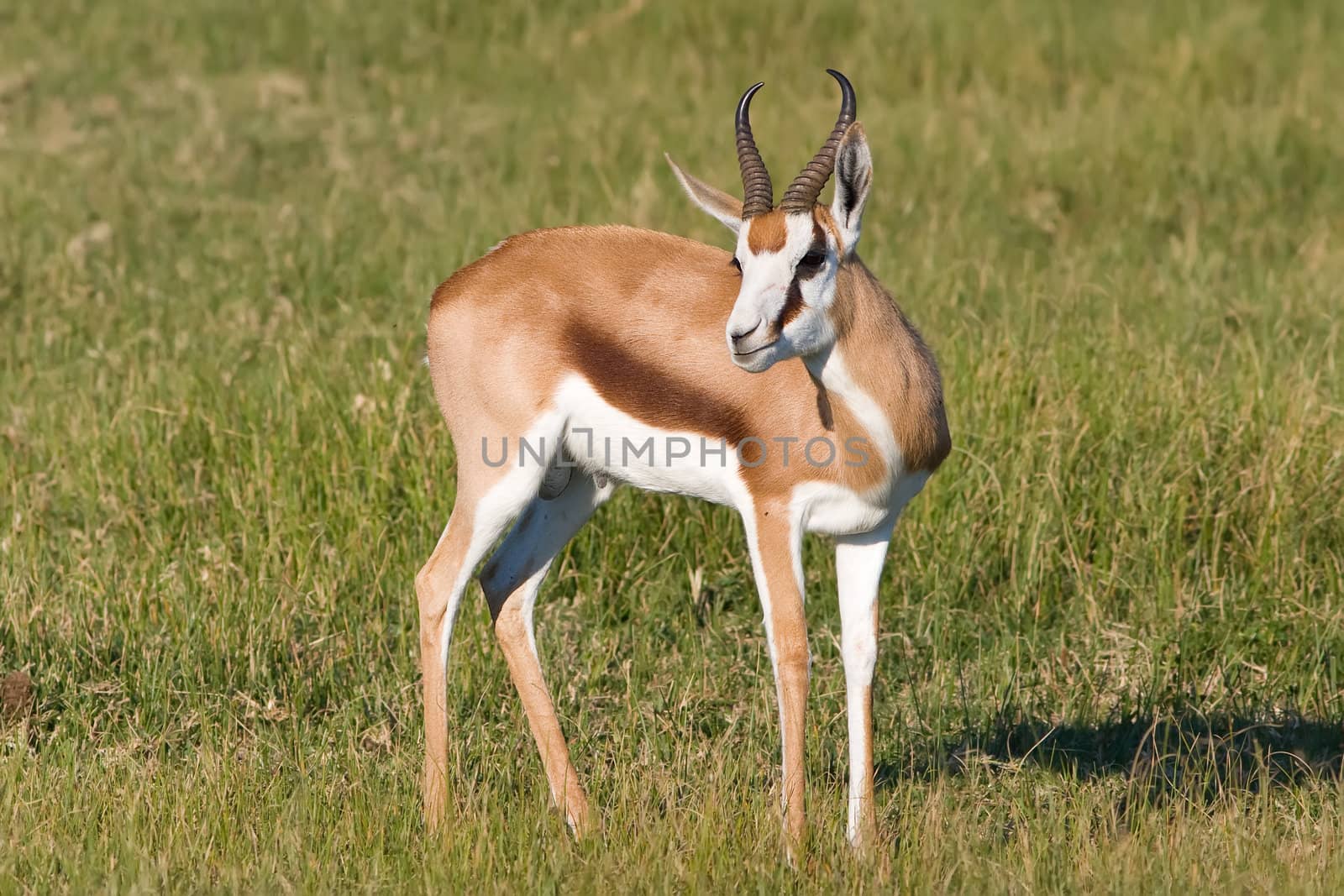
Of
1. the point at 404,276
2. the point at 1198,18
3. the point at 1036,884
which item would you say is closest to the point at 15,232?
the point at 404,276

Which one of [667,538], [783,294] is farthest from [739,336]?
[667,538]

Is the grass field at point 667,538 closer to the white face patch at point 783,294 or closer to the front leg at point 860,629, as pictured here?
the front leg at point 860,629

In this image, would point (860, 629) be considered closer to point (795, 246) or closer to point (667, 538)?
point (795, 246)

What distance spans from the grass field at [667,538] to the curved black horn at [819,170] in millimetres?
1472

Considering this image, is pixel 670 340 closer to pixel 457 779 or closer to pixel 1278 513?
pixel 457 779

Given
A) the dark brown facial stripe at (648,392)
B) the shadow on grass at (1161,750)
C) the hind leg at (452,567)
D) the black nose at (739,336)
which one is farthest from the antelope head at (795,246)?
the shadow on grass at (1161,750)

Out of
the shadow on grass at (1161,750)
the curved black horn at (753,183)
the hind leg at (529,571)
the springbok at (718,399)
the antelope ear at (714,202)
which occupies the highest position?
the curved black horn at (753,183)

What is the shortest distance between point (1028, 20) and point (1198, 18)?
1305 millimetres

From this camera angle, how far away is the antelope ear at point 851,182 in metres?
4.01

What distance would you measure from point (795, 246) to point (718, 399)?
0.58 m

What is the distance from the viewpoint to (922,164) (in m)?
10.2

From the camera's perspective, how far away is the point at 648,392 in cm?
450

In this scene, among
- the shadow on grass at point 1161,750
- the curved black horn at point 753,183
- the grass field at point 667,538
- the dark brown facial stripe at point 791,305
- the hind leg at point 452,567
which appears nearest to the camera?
the dark brown facial stripe at point 791,305

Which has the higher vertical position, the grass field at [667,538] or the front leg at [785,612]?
the front leg at [785,612]
